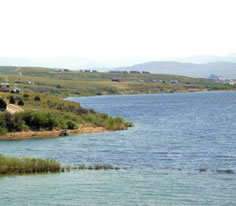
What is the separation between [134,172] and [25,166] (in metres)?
9.47

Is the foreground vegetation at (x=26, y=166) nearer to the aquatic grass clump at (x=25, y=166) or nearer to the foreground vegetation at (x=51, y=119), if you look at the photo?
the aquatic grass clump at (x=25, y=166)

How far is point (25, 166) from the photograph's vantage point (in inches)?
1673

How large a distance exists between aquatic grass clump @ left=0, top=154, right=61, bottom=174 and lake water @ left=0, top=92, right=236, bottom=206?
1.16 metres

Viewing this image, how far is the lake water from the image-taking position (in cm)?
3450

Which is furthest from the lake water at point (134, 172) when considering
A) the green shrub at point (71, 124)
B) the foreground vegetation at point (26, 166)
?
the green shrub at point (71, 124)

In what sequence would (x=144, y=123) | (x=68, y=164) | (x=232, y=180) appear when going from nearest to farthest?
1. (x=232, y=180)
2. (x=68, y=164)
3. (x=144, y=123)

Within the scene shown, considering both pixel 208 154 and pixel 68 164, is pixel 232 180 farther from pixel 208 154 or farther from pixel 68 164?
pixel 68 164

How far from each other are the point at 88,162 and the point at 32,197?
14.2m

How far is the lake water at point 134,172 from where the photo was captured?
34.5 meters

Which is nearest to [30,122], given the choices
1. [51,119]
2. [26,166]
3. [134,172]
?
[51,119]

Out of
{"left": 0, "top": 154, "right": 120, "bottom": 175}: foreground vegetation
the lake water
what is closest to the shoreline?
the lake water

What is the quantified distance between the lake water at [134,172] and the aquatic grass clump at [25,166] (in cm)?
116

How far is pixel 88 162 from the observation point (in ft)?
160

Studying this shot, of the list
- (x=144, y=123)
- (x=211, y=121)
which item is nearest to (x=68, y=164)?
(x=144, y=123)
